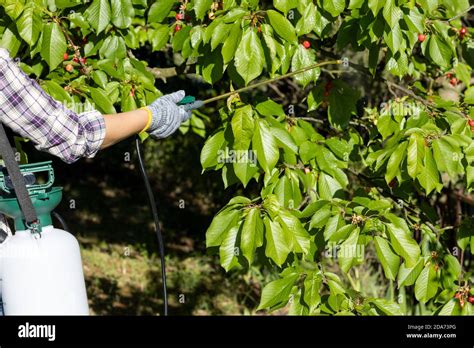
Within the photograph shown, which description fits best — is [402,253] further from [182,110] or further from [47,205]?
[47,205]

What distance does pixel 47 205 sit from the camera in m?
2.16

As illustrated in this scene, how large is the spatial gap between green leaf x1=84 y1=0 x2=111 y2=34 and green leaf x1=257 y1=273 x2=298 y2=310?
1.24 meters

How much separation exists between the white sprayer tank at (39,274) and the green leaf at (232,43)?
3.00 ft

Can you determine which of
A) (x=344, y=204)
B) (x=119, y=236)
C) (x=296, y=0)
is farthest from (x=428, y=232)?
(x=119, y=236)

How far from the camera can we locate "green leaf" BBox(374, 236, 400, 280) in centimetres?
259

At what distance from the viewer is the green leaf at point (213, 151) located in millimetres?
2883

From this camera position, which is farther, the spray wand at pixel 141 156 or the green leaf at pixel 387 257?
the spray wand at pixel 141 156

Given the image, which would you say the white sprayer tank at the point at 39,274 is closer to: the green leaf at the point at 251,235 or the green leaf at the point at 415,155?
the green leaf at the point at 251,235

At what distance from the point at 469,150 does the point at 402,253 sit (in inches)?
18.0

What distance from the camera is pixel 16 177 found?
2010 millimetres

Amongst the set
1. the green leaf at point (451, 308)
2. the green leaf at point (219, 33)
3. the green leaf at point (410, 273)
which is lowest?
the green leaf at point (451, 308)

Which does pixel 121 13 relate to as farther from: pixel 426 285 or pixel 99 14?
pixel 426 285

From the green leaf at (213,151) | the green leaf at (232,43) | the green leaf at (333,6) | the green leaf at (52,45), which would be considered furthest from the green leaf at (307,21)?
the green leaf at (52,45)

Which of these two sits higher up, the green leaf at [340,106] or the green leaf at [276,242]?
the green leaf at [340,106]
